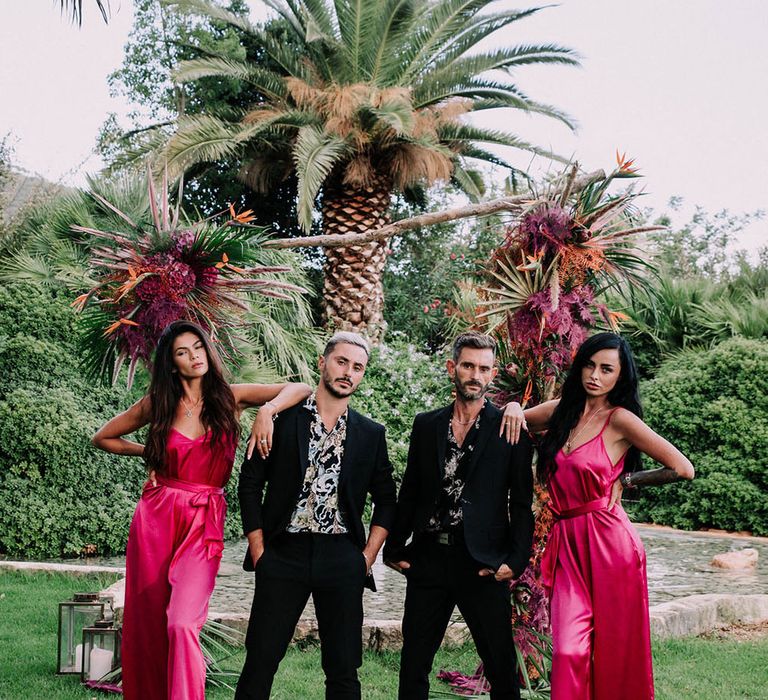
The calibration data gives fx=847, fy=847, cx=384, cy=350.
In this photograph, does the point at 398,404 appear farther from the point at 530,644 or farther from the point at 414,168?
the point at 530,644

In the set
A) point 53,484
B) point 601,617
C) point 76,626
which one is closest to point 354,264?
point 53,484

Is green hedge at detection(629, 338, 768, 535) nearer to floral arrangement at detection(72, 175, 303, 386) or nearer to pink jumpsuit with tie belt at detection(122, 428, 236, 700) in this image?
floral arrangement at detection(72, 175, 303, 386)

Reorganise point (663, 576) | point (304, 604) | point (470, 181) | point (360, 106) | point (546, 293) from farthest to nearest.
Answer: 1. point (470, 181)
2. point (360, 106)
3. point (663, 576)
4. point (546, 293)
5. point (304, 604)

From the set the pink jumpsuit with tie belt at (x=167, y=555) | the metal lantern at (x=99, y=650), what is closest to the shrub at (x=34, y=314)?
the metal lantern at (x=99, y=650)

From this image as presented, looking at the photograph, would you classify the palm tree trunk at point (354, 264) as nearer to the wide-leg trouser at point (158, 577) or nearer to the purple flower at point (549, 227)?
the purple flower at point (549, 227)

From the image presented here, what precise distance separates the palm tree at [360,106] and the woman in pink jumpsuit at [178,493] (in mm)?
8342

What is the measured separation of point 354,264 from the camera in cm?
1463

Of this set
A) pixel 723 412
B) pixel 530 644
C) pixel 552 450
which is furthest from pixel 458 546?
pixel 723 412

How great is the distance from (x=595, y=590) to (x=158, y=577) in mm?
2278

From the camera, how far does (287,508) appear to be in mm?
4281

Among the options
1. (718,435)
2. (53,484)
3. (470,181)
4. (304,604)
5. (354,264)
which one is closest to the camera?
(304,604)

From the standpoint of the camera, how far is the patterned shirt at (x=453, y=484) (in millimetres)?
4352

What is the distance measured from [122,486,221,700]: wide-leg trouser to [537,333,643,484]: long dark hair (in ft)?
6.17

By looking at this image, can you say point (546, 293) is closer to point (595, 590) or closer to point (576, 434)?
point (576, 434)
